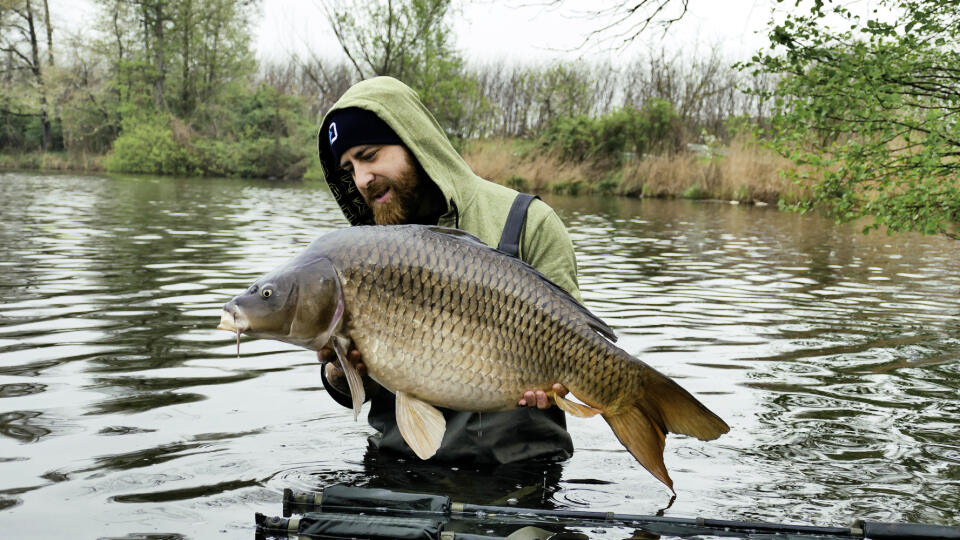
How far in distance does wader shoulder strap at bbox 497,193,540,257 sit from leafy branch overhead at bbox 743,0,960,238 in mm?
3552

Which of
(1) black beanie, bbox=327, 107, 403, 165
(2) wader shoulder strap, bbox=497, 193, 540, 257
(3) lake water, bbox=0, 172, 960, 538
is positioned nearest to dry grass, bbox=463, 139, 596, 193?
(3) lake water, bbox=0, 172, 960, 538

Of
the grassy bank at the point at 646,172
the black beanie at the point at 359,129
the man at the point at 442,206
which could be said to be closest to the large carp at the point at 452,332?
the man at the point at 442,206

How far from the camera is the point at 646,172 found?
27375mm

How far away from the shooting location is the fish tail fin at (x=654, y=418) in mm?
2605

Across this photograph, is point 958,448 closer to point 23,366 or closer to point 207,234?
point 23,366

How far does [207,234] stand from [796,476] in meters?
10.5

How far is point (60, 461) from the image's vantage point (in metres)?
3.42

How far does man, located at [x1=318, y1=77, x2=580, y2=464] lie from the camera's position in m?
3.25

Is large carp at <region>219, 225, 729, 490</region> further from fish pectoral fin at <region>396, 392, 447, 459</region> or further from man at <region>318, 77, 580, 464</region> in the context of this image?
man at <region>318, 77, 580, 464</region>

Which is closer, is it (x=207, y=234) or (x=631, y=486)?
(x=631, y=486)

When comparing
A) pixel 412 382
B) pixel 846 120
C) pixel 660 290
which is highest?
pixel 846 120

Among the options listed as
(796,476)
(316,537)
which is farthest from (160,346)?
(796,476)

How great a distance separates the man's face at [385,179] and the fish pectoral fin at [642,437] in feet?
3.83

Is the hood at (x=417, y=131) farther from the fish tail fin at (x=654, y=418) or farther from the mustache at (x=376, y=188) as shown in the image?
the fish tail fin at (x=654, y=418)
